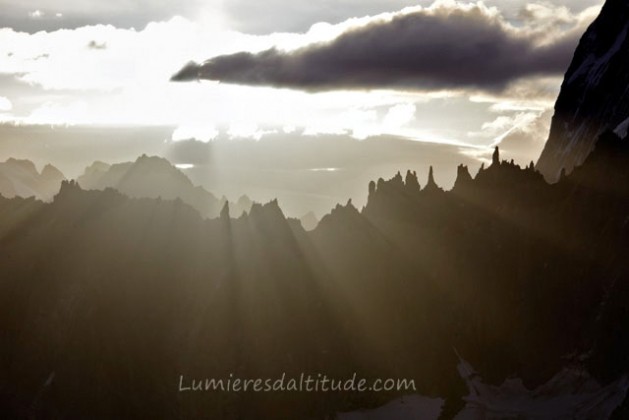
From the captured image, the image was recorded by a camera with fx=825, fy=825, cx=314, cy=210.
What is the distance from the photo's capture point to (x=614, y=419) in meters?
197
